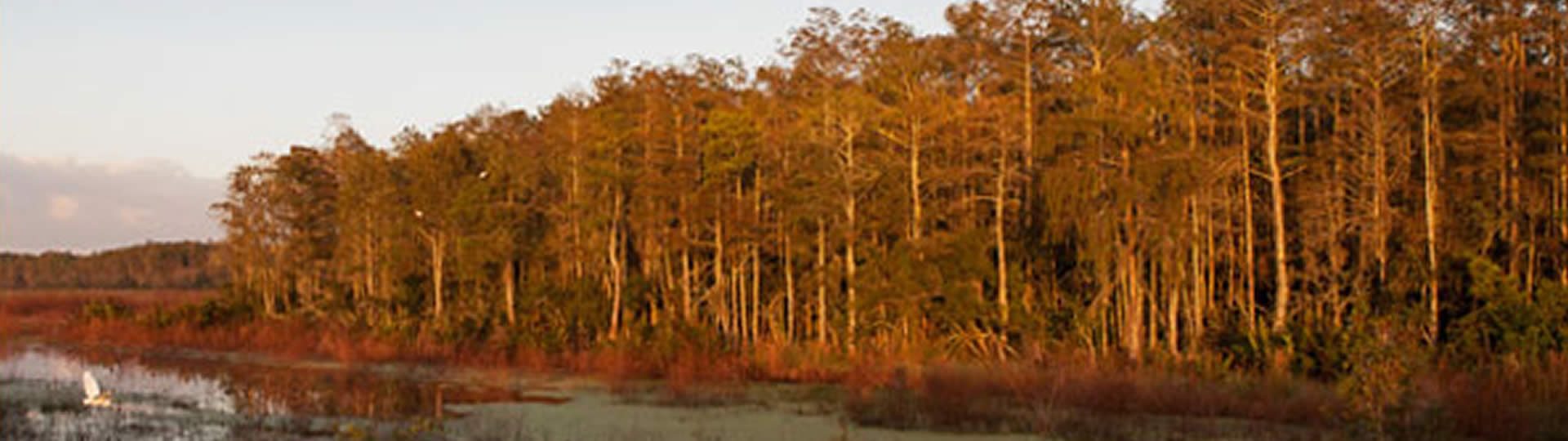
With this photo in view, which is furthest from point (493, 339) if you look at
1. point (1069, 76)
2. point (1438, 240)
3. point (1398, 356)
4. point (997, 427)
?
point (1398, 356)

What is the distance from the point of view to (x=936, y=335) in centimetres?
2572

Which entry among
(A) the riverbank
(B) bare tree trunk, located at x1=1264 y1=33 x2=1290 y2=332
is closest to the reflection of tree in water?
(A) the riverbank

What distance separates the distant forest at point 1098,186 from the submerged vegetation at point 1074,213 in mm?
91

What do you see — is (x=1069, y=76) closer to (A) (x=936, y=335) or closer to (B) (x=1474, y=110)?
(A) (x=936, y=335)

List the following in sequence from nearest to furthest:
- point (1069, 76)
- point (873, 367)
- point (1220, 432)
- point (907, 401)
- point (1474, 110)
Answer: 1. point (1220, 432)
2. point (907, 401)
3. point (873, 367)
4. point (1069, 76)
5. point (1474, 110)

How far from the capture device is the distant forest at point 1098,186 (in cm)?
2291

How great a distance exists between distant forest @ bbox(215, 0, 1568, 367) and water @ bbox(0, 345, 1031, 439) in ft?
15.6

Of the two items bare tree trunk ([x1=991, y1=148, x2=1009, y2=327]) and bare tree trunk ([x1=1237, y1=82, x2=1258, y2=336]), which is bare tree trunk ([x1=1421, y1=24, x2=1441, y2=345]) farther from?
bare tree trunk ([x1=991, y1=148, x2=1009, y2=327])

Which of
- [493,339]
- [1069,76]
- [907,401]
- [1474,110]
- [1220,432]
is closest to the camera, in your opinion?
[1220,432]

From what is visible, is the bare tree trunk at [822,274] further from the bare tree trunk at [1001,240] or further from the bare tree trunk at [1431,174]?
the bare tree trunk at [1431,174]

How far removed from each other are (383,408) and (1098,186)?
12.3 m

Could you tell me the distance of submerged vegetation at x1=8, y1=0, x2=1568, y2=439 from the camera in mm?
21141

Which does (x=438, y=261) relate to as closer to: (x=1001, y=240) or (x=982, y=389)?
(x=1001, y=240)

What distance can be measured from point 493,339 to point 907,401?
15.2 metres
